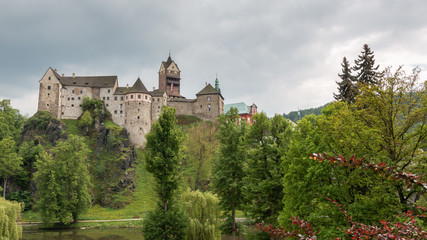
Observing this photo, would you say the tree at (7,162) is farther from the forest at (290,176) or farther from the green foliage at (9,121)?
the green foliage at (9,121)

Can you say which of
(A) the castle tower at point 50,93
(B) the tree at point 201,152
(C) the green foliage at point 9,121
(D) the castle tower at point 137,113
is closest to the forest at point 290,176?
(B) the tree at point 201,152

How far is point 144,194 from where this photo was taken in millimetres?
62188

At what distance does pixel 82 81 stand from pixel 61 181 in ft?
137

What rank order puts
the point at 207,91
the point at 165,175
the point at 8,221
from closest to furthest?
the point at 165,175 → the point at 8,221 → the point at 207,91

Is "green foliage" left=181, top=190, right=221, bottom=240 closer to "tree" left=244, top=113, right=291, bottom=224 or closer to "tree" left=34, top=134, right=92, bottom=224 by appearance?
"tree" left=244, top=113, right=291, bottom=224

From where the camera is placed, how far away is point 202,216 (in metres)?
30.8

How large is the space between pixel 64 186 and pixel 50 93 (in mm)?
38125

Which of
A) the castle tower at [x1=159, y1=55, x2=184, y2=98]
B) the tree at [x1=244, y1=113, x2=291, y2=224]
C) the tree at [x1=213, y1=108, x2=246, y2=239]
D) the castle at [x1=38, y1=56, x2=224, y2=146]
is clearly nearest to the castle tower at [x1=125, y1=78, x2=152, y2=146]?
the castle at [x1=38, y1=56, x2=224, y2=146]

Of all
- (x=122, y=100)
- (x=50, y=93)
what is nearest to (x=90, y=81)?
(x=50, y=93)

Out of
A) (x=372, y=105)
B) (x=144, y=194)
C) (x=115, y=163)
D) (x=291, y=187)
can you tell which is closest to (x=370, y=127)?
(x=372, y=105)

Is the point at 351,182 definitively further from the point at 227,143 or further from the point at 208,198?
the point at 208,198

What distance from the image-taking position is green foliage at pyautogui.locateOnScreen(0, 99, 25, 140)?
70.0 m

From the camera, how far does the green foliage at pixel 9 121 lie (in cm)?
6996

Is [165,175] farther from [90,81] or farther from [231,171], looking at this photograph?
[90,81]
